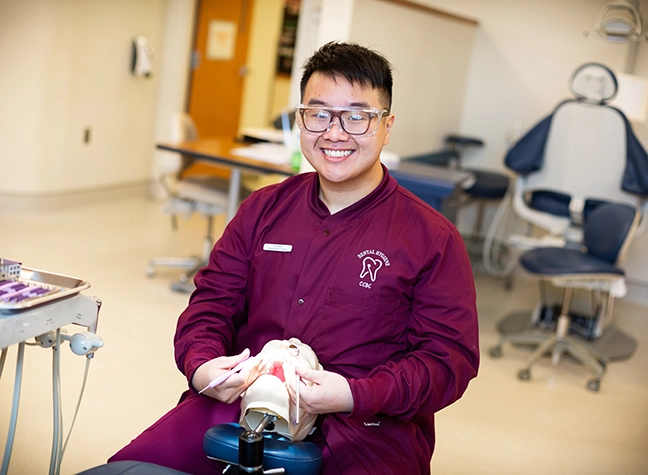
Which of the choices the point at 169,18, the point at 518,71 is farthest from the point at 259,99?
the point at 518,71

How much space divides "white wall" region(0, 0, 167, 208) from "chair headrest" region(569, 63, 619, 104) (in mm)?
3191

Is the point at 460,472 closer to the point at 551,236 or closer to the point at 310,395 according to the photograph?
the point at 310,395

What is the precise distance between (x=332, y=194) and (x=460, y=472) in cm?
137

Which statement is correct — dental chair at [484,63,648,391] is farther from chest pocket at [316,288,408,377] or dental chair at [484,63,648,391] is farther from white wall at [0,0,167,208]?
white wall at [0,0,167,208]

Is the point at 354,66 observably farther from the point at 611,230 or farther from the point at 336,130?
the point at 611,230

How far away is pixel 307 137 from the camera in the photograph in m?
1.64

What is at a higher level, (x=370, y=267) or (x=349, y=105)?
(x=349, y=105)

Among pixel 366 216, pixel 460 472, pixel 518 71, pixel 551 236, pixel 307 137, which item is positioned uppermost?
pixel 518 71

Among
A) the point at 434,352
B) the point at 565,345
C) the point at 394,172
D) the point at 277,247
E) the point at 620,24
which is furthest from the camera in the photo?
the point at 620,24

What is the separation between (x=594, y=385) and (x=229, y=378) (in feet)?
8.67

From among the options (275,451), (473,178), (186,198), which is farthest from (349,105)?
(473,178)

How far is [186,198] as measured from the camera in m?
4.22

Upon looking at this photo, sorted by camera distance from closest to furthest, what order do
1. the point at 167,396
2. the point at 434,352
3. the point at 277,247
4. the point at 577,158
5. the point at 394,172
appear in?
1. the point at 434,352
2. the point at 277,247
3. the point at 167,396
4. the point at 394,172
5. the point at 577,158

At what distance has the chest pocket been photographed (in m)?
1.58
